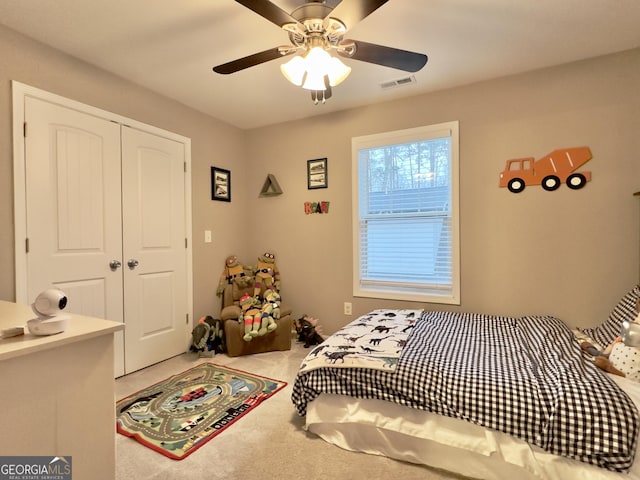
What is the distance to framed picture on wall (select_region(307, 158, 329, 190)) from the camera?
10.9 feet

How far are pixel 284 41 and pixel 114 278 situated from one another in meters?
2.16

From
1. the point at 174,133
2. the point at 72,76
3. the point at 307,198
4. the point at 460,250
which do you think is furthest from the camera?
the point at 307,198

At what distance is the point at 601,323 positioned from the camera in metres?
2.31

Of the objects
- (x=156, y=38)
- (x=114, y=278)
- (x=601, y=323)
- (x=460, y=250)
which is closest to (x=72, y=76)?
(x=156, y=38)

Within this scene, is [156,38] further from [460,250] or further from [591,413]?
[591,413]

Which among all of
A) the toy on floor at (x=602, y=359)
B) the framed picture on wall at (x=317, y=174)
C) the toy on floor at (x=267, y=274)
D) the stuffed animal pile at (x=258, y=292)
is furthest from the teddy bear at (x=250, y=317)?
the toy on floor at (x=602, y=359)

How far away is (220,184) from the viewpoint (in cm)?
343

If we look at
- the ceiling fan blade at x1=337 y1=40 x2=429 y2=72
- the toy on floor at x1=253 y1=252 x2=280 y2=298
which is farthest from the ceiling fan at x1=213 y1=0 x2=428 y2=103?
the toy on floor at x1=253 y1=252 x2=280 y2=298

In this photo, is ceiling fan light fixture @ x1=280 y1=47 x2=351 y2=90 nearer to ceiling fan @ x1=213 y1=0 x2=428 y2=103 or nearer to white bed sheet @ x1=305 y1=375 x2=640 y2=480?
ceiling fan @ x1=213 y1=0 x2=428 y2=103

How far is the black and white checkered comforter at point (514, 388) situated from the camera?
3.98 ft

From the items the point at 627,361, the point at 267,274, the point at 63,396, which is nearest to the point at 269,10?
the point at 63,396

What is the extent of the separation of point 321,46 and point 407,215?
1.78 m

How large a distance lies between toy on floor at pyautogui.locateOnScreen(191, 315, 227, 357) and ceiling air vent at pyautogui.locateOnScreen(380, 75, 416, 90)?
8.85 feet

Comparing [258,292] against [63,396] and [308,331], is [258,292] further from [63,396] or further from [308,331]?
[63,396]
